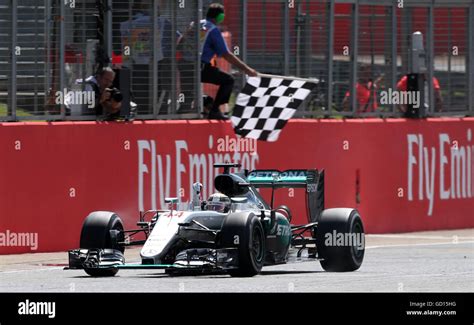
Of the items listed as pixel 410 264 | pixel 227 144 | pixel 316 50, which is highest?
pixel 316 50

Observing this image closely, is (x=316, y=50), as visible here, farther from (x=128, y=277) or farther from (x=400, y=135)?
(x=128, y=277)

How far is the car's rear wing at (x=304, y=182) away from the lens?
15.0 metres

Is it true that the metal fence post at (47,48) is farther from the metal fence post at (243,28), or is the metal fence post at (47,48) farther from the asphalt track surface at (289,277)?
the metal fence post at (243,28)

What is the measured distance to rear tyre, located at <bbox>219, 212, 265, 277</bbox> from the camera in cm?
1325

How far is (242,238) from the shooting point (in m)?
13.2

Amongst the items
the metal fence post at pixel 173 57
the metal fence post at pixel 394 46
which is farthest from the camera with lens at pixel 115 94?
the metal fence post at pixel 394 46

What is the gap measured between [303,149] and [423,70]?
2.80 m

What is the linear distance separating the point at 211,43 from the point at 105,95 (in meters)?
1.72

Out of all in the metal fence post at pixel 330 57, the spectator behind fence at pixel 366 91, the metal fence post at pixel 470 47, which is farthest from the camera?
the metal fence post at pixel 470 47

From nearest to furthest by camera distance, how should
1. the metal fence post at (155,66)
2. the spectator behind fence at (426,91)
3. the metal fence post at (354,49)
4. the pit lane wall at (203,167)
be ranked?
the pit lane wall at (203,167) → the metal fence post at (155,66) → the metal fence post at (354,49) → the spectator behind fence at (426,91)

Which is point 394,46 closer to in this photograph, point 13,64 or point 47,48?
point 47,48

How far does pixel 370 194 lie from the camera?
20266 mm
